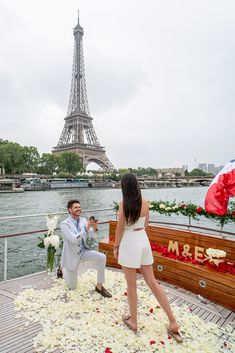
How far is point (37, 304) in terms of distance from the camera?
389 cm

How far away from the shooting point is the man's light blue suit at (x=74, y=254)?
424 cm

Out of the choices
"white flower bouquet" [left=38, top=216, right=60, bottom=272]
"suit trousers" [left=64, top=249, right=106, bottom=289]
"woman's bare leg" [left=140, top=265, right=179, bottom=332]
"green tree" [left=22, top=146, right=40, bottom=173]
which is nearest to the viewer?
"woman's bare leg" [left=140, top=265, right=179, bottom=332]

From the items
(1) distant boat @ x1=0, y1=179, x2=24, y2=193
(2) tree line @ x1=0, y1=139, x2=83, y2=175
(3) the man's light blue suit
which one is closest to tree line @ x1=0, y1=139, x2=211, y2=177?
(2) tree line @ x1=0, y1=139, x2=83, y2=175

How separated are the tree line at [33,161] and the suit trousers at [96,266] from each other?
2803 inches

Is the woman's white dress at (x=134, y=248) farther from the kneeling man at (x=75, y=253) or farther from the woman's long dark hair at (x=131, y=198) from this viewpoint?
the kneeling man at (x=75, y=253)

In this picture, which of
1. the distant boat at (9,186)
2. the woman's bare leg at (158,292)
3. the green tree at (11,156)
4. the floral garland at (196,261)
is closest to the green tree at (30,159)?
the green tree at (11,156)

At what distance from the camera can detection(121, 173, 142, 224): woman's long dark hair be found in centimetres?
295

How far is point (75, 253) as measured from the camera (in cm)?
430

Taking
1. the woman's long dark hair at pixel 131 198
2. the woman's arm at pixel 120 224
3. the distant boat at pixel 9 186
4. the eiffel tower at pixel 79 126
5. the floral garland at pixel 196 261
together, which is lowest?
the distant boat at pixel 9 186

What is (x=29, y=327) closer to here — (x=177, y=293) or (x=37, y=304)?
(x=37, y=304)

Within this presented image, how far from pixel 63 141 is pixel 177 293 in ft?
313

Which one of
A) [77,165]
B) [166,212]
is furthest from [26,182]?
[166,212]

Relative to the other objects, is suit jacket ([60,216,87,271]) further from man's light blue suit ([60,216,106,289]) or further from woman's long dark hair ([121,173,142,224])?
woman's long dark hair ([121,173,142,224])

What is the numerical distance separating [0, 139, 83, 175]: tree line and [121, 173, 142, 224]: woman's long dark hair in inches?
2863
